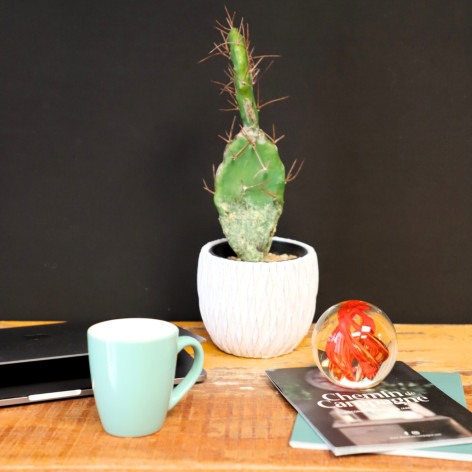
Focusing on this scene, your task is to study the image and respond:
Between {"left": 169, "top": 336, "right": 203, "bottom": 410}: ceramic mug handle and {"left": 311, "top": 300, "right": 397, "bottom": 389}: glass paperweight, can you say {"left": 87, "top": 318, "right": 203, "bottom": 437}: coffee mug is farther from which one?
{"left": 311, "top": 300, "right": 397, "bottom": 389}: glass paperweight

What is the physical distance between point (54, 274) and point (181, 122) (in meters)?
0.39

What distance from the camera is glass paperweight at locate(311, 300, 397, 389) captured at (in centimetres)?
86

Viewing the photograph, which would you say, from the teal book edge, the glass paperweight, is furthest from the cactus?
the teal book edge

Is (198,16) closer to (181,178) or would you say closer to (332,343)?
(181,178)

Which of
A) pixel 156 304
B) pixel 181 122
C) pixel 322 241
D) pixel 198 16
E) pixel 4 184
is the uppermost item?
pixel 198 16

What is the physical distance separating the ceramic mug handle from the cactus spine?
255 mm

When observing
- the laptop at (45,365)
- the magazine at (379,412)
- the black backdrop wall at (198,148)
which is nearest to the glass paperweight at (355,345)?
the magazine at (379,412)

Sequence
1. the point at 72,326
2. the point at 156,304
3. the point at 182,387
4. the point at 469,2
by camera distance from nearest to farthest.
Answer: the point at 182,387 < the point at 72,326 < the point at 469,2 < the point at 156,304

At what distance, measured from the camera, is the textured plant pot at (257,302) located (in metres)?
0.96

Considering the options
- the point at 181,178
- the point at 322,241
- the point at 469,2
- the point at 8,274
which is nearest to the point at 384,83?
the point at 469,2

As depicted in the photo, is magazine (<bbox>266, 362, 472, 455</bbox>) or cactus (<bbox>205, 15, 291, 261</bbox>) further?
cactus (<bbox>205, 15, 291, 261</bbox>)

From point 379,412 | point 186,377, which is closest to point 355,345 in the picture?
point 379,412

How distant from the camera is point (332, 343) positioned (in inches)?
34.8

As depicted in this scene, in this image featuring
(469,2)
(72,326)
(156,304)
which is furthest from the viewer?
(156,304)
